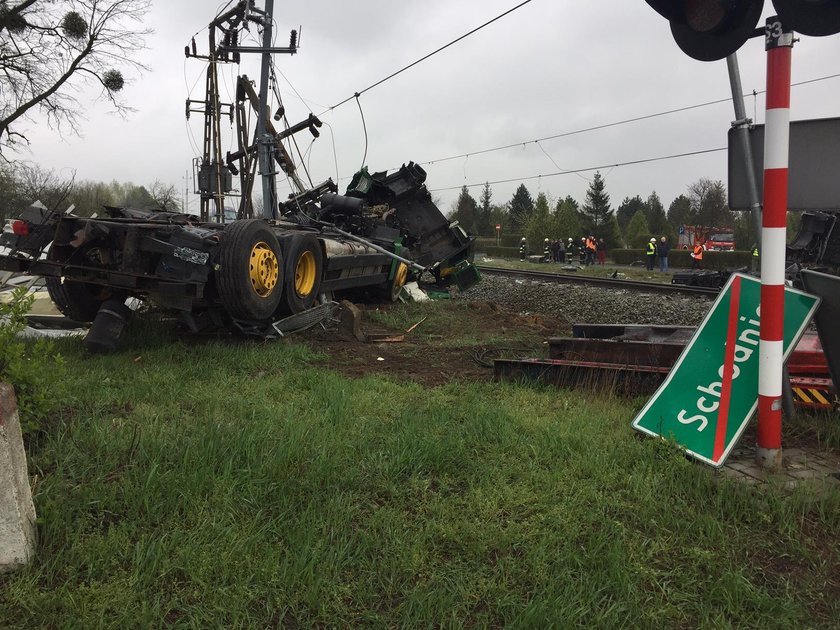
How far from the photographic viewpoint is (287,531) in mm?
2338

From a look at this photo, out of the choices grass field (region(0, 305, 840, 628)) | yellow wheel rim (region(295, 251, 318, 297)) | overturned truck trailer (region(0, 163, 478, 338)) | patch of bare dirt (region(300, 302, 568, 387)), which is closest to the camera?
grass field (region(0, 305, 840, 628))

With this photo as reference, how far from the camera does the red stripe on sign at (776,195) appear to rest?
3.00m

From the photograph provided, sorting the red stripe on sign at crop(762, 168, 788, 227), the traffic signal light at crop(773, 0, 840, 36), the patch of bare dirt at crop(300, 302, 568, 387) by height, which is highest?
the traffic signal light at crop(773, 0, 840, 36)

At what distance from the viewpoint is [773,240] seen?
3070 mm

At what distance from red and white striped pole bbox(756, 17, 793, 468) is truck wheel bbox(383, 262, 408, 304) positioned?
710cm

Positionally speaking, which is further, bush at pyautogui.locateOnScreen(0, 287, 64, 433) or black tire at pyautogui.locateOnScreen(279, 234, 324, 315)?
black tire at pyautogui.locateOnScreen(279, 234, 324, 315)

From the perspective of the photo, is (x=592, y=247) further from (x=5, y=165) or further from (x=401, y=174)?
(x=5, y=165)

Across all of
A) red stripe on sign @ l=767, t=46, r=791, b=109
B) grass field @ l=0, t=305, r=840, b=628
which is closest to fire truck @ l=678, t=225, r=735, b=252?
red stripe on sign @ l=767, t=46, r=791, b=109

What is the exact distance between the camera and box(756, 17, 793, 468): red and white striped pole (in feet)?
9.75

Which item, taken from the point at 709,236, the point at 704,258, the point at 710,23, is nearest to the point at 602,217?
the point at 709,236

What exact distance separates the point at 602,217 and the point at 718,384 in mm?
57155

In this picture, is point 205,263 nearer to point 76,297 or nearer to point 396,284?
point 76,297

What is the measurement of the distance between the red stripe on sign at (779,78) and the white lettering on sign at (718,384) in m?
1.07

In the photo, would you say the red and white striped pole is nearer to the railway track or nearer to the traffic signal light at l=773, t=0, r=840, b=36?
the traffic signal light at l=773, t=0, r=840, b=36
